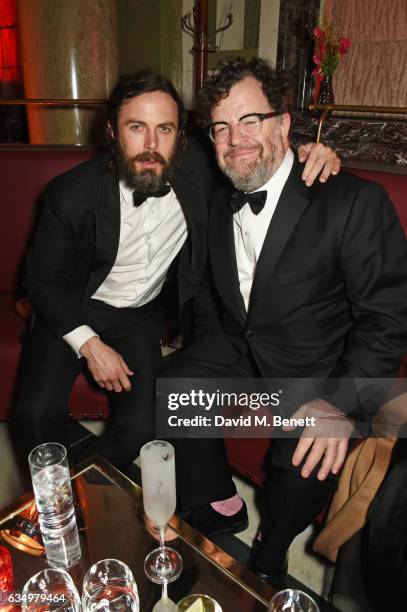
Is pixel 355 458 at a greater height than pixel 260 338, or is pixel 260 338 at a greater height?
pixel 260 338

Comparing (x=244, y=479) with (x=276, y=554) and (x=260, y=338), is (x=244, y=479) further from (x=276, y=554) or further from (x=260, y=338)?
(x=260, y=338)

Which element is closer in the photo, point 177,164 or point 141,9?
point 177,164

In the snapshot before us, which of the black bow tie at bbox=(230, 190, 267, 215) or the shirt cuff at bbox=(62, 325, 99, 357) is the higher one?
the black bow tie at bbox=(230, 190, 267, 215)

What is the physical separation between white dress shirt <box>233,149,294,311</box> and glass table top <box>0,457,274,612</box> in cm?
Result: 79

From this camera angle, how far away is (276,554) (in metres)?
1.53

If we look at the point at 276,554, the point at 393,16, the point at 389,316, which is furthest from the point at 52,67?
the point at 276,554

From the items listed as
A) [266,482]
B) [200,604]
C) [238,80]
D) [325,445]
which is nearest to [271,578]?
[266,482]

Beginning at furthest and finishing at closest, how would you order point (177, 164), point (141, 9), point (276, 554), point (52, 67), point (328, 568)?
point (141, 9) → point (52, 67) → point (177, 164) → point (328, 568) → point (276, 554)

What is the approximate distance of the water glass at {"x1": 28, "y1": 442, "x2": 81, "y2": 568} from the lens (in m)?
1.21

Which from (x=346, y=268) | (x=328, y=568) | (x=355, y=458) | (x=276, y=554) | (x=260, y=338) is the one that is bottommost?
(x=328, y=568)

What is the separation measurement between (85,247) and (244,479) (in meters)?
1.24

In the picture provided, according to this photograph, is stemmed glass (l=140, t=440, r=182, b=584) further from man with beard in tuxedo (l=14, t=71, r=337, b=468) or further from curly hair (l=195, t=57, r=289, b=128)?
curly hair (l=195, t=57, r=289, b=128)

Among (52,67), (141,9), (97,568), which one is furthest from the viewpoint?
(141,9)

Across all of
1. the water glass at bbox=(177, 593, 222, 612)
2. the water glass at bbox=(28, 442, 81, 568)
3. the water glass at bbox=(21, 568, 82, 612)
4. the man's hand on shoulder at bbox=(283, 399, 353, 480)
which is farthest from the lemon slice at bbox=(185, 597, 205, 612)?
the man's hand on shoulder at bbox=(283, 399, 353, 480)
